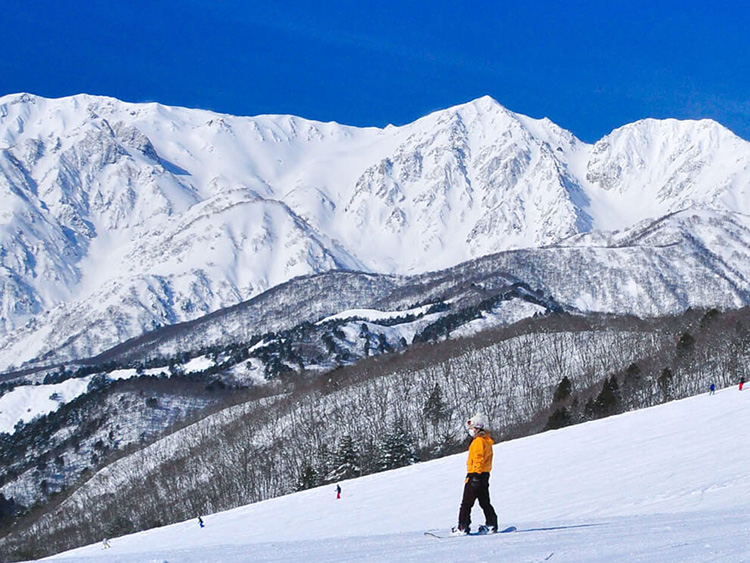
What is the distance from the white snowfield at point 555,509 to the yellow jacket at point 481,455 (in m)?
1.07

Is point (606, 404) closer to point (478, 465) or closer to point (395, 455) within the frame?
point (395, 455)

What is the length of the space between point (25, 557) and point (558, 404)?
66682 millimetres

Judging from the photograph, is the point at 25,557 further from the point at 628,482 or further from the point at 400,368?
the point at 628,482

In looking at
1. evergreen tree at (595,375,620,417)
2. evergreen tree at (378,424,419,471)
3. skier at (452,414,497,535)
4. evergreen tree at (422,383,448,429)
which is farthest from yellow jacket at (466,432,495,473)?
evergreen tree at (422,383,448,429)

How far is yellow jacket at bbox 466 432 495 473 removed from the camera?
1324 cm

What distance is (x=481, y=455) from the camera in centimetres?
1326

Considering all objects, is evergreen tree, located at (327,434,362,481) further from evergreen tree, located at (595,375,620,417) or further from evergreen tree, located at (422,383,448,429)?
evergreen tree, located at (422,383,448,429)

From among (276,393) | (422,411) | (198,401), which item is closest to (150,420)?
(198,401)

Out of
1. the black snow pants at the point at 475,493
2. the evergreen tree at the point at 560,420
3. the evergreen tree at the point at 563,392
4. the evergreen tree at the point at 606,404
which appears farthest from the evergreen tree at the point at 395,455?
the black snow pants at the point at 475,493

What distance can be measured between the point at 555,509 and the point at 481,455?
35.2 feet

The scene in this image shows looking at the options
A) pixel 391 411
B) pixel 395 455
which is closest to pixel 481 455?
pixel 395 455

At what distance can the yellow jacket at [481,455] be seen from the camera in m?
13.2

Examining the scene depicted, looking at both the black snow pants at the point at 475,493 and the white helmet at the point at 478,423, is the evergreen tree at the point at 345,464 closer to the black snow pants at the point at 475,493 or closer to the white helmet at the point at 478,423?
the black snow pants at the point at 475,493

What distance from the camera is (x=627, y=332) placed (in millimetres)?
158625
